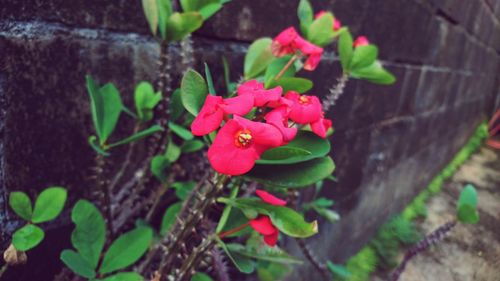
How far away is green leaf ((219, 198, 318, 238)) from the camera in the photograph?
68 cm

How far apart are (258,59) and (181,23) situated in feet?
0.76

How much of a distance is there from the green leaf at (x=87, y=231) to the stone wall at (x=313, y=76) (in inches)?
4.2

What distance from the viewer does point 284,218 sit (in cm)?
71

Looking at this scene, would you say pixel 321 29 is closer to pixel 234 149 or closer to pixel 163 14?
pixel 163 14

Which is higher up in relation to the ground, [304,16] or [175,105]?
[304,16]

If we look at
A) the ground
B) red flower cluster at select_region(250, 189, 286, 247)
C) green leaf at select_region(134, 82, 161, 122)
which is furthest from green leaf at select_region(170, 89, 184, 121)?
the ground

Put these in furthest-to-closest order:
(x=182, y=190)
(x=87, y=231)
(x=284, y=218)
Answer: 1. (x=182, y=190)
2. (x=87, y=231)
3. (x=284, y=218)

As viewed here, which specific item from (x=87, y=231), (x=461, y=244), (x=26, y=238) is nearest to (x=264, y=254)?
(x=87, y=231)

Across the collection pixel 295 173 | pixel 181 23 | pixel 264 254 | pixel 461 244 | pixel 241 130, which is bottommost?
pixel 461 244

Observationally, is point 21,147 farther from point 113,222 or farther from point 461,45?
point 461,45

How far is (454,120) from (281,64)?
3.93 m

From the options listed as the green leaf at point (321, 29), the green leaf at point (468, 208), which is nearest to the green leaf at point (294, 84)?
the green leaf at point (321, 29)

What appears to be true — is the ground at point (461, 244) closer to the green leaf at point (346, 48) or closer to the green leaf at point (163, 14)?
the green leaf at point (346, 48)

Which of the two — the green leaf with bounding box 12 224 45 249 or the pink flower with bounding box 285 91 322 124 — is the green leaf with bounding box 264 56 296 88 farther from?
the green leaf with bounding box 12 224 45 249
